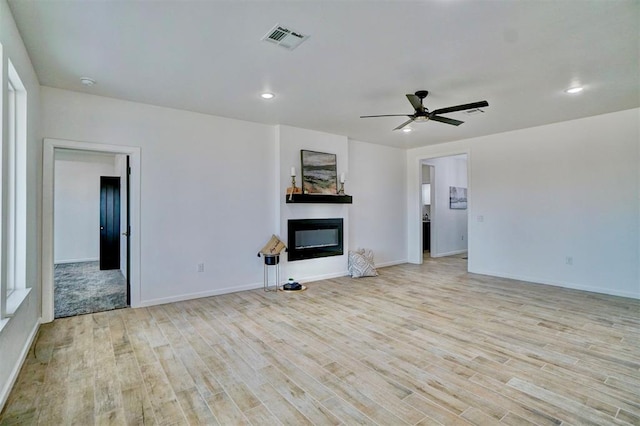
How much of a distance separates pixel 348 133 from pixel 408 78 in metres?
2.49

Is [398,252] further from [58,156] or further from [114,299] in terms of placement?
[58,156]

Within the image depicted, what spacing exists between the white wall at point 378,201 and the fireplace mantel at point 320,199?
380mm

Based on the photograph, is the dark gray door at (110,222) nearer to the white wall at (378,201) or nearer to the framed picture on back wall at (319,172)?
the framed picture on back wall at (319,172)

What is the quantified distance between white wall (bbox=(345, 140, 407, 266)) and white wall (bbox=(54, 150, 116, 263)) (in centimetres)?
598

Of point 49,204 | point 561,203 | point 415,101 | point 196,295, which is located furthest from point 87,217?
point 561,203

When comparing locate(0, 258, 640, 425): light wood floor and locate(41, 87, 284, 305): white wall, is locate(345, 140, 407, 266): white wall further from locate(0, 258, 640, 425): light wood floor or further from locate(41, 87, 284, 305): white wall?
locate(0, 258, 640, 425): light wood floor

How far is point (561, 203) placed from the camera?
16.3 feet

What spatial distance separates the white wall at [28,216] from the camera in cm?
204

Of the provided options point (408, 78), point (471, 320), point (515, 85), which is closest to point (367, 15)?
point (408, 78)

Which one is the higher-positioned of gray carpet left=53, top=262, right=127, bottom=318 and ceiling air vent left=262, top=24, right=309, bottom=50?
ceiling air vent left=262, top=24, right=309, bottom=50

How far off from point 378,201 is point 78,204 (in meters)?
7.34

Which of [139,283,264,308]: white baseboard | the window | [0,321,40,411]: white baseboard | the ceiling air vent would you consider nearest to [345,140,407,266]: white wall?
[139,283,264,308]: white baseboard

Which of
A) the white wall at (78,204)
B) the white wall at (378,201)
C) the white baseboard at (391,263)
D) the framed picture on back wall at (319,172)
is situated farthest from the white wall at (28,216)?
the white baseboard at (391,263)

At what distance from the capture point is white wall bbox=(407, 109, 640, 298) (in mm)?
4402
